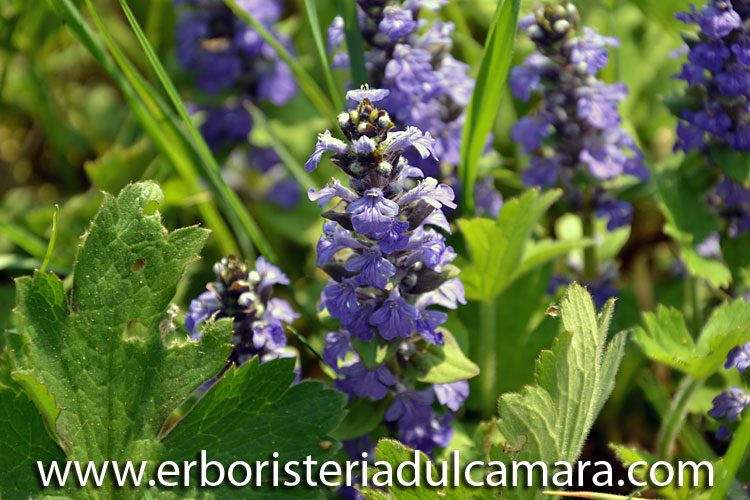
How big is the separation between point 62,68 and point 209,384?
352 centimetres

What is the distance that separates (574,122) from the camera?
3.18 m

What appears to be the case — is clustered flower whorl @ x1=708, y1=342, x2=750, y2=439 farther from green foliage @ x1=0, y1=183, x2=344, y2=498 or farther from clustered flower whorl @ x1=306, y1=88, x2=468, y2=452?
green foliage @ x1=0, y1=183, x2=344, y2=498

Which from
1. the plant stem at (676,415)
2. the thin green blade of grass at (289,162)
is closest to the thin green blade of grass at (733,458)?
the plant stem at (676,415)

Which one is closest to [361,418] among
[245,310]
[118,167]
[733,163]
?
[245,310]

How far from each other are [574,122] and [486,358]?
1050 millimetres

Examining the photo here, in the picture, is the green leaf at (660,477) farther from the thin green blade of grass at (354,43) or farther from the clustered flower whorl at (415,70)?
the thin green blade of grass at (354,43)

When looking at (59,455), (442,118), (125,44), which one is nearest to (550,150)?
(442,118)

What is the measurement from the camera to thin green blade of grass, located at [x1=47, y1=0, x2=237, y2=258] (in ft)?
9.61

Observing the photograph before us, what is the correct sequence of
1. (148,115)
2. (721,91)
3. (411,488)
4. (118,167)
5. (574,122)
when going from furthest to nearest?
(118,167), (148,115), (574,122), (721,91), (411,488)

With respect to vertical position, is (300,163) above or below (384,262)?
below

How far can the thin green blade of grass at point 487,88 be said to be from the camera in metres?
2.65

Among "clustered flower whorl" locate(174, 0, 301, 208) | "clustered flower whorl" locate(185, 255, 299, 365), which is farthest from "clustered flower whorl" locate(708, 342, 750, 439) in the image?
"clustered flower whorl" locate(174, 0, 301, 208)

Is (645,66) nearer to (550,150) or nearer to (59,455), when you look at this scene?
(550,150)

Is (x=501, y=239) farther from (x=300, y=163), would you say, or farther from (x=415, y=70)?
(x=300, y=163)
